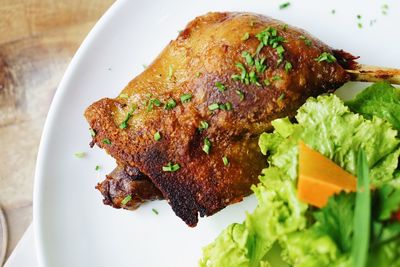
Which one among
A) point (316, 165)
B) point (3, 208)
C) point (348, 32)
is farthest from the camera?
point (3, 208)

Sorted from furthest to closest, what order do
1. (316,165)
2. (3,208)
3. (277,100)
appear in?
(3,208)
(277,100)
(316,165)

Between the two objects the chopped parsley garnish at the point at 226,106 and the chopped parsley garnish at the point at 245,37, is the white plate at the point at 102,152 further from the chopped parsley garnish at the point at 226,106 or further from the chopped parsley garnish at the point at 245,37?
the chopped parsley garnish at the point at 226,106

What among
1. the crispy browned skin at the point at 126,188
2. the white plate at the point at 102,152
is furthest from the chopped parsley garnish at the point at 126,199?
the white plate at the point at 102,152

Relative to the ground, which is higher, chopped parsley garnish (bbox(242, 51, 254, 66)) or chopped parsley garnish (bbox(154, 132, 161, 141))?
chopped parsley garnish (bbox(242, 51, 254, 66))

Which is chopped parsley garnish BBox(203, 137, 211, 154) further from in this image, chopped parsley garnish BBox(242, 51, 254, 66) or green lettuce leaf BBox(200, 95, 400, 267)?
chopped parsley garnish BBox(242, 51, 254, 66)

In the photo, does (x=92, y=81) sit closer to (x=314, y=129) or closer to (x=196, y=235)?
Result: (x=196, y=235)

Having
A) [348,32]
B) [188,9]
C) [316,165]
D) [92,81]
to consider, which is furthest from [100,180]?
[348,32]

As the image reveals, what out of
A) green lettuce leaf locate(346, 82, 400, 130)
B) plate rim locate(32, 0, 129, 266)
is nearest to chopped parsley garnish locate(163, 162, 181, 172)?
plate rim locate(32, 0, 129, 266)
